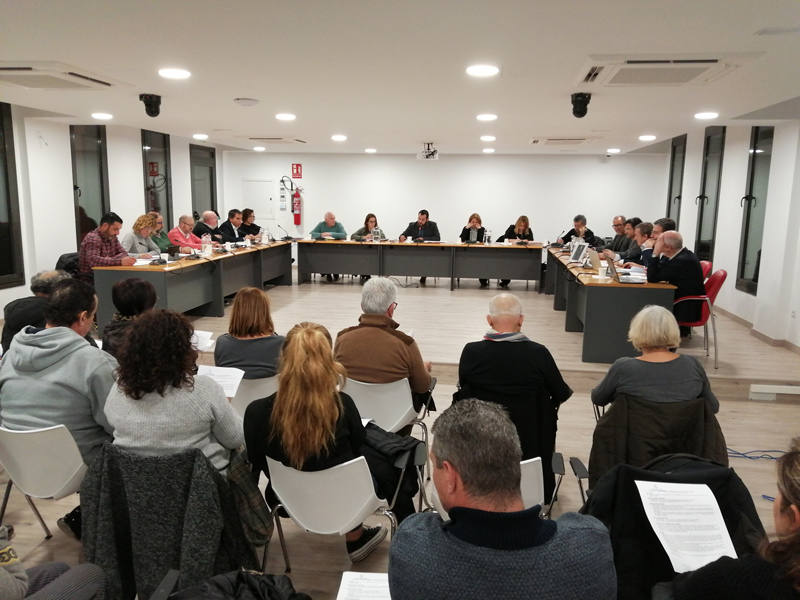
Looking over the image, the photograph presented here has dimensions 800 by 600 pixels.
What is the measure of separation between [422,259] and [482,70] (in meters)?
5.79

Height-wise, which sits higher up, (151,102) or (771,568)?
(151,102)

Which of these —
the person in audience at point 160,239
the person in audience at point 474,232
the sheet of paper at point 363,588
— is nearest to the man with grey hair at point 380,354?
the sheet of paper at point 363,588

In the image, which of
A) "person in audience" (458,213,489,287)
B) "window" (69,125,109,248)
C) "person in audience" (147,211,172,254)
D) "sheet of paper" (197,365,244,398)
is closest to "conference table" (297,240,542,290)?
"person in audience" (458,213,489,287)

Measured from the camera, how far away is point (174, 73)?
171 inches

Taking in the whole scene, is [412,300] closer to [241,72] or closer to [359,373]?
[241,72]

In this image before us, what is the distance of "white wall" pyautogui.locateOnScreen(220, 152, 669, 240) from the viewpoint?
11.9 meters

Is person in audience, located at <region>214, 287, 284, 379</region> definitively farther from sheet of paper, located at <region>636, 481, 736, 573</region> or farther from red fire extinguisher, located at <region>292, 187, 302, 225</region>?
red fire extinguisher, located at <region>292, 187, 302, 225</region>

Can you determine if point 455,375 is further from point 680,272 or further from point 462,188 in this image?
point 462,188

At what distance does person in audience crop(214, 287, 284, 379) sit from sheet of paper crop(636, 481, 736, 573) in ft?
6.10

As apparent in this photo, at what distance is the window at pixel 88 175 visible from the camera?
8.11 metres

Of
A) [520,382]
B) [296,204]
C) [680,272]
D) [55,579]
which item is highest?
[296,204]

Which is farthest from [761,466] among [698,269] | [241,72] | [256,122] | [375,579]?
[256,122]

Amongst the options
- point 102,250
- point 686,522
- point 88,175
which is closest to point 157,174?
point 88,175

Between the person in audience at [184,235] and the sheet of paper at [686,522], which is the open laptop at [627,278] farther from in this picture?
the person in audience at [184,235]
